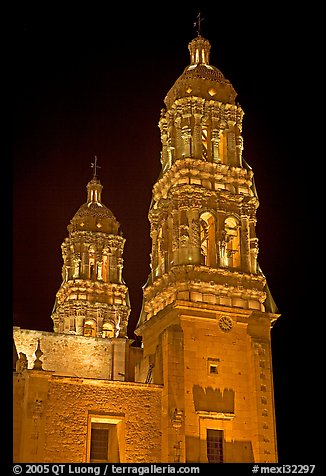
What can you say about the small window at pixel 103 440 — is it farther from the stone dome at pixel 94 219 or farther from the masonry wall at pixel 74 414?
the stone dome at pixel 94 219

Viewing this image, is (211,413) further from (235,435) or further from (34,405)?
(34,405)

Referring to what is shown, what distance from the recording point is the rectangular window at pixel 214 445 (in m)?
31.8

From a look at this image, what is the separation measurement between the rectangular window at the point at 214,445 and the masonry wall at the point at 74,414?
6.63ft

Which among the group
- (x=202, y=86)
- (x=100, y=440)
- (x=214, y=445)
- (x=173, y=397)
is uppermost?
(x=202, y=86)

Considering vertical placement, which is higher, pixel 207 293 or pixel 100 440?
pixel 207 293

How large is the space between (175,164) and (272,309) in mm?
7883

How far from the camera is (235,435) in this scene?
106ft

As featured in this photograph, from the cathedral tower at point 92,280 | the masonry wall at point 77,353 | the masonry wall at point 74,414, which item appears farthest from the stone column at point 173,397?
the cathedral tower at point 92,280

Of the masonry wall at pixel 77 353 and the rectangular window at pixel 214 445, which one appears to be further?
the masonry wall at pixel 77 353

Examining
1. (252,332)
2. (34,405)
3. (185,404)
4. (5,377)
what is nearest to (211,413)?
(185,404)

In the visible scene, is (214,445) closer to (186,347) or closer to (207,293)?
(186,347)

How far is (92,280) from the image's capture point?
48625 millimetres

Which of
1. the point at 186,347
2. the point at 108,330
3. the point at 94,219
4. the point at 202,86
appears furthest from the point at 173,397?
the point at 94,219

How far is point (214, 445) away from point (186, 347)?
4.01 meters
